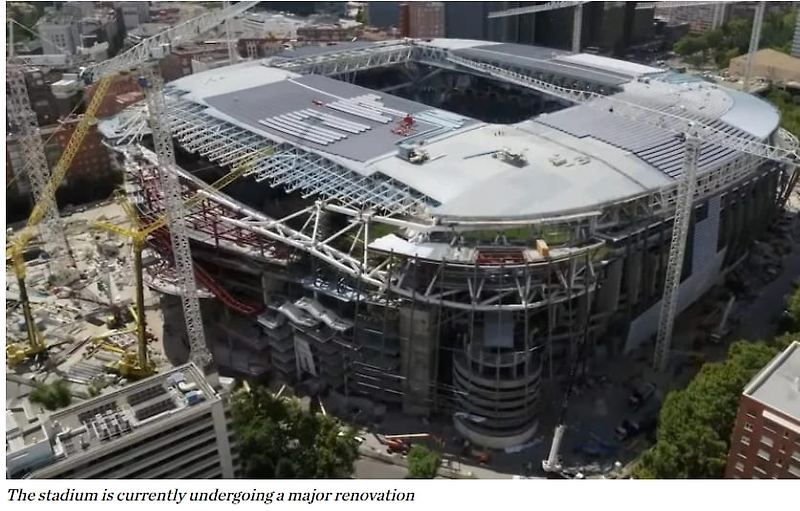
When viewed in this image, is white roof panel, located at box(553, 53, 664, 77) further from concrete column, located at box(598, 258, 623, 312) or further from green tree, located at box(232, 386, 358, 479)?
green tree, located at box(232, 386, 358, 479)

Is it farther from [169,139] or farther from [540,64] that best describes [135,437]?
[540,64]

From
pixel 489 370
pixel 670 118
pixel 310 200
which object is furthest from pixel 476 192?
pixel 670 118

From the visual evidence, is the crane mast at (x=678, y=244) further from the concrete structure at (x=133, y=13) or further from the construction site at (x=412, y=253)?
the concrete structure at (x=133, y=13)

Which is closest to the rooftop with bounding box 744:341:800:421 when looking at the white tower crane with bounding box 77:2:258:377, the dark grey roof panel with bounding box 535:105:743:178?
the dark grey roof panel with bounding box 535:105:743:178

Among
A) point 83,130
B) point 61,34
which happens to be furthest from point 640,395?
point 61,34

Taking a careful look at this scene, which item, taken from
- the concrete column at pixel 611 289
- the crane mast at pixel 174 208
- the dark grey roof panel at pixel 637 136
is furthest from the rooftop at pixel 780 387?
the crane mast at pixel 174 208

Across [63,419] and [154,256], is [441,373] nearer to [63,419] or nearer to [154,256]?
[63,419]
